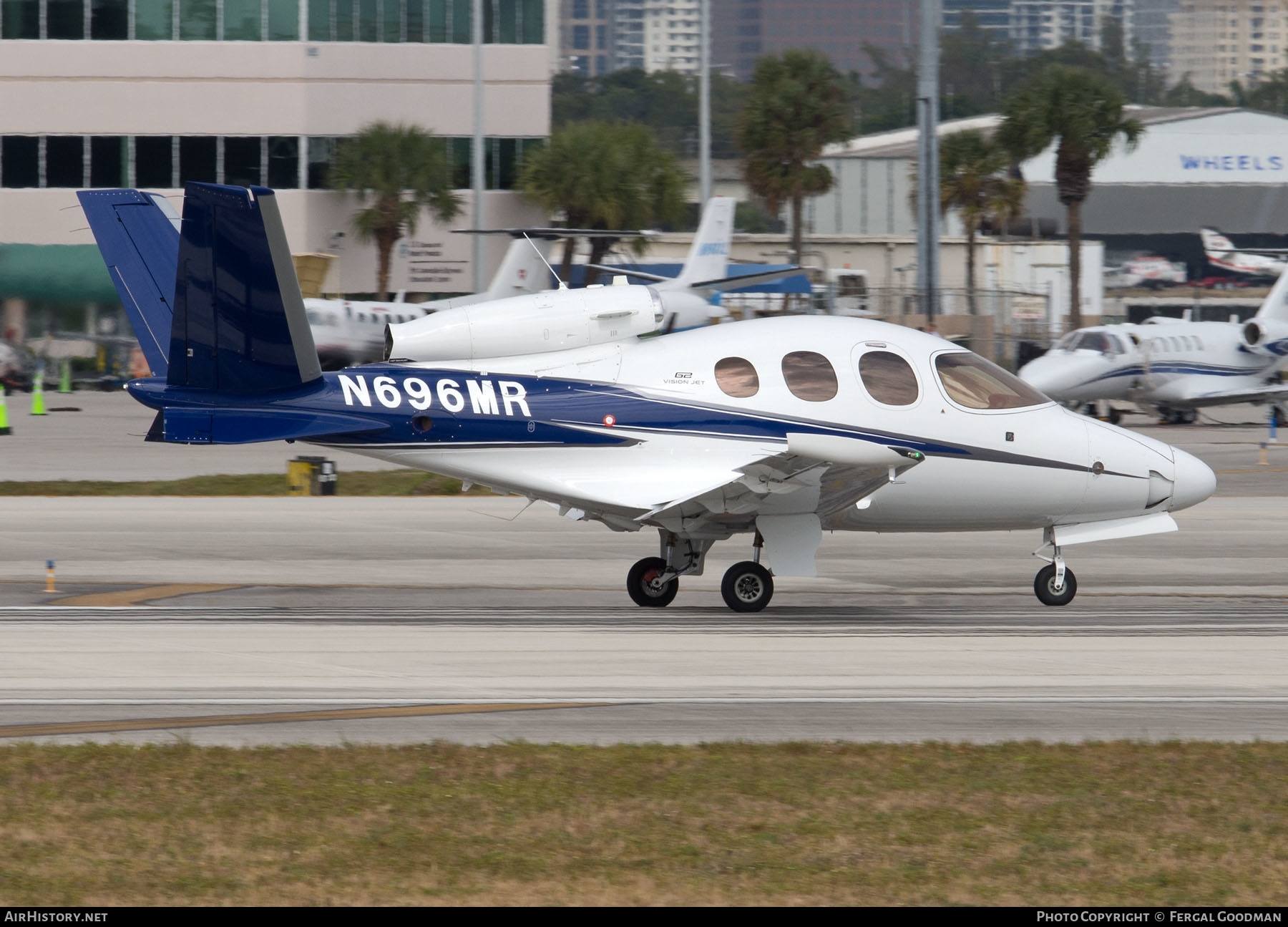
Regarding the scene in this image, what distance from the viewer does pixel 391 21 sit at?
2559 inches

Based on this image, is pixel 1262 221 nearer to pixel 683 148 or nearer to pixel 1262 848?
pixel 683 148

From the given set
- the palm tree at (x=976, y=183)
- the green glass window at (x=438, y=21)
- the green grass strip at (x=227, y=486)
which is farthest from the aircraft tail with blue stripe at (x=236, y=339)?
the palm tree at (x=976, y=183)

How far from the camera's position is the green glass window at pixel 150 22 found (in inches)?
2484

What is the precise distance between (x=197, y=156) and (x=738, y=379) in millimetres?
52429

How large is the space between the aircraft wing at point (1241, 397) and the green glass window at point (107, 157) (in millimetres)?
42082

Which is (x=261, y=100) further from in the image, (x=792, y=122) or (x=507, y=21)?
(x=792, y=122)

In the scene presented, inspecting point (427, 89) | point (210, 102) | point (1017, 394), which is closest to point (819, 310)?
point (427, 89)

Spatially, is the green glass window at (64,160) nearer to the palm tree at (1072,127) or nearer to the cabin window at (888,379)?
the palm tree at (1072,127)

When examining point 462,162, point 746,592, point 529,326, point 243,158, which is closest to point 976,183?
point 462,162

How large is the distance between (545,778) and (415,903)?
2.29 meters

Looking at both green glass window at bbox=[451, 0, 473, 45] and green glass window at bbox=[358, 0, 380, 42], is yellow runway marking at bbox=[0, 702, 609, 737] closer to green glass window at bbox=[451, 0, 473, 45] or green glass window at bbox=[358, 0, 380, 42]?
green glass window at bbox=[358, 0, 380, 42]

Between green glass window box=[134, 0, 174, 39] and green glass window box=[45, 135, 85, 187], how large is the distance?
16.1 ft

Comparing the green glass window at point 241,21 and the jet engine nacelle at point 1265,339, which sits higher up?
the green glass window at point 241,21

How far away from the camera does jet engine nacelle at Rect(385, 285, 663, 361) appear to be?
622 inches
